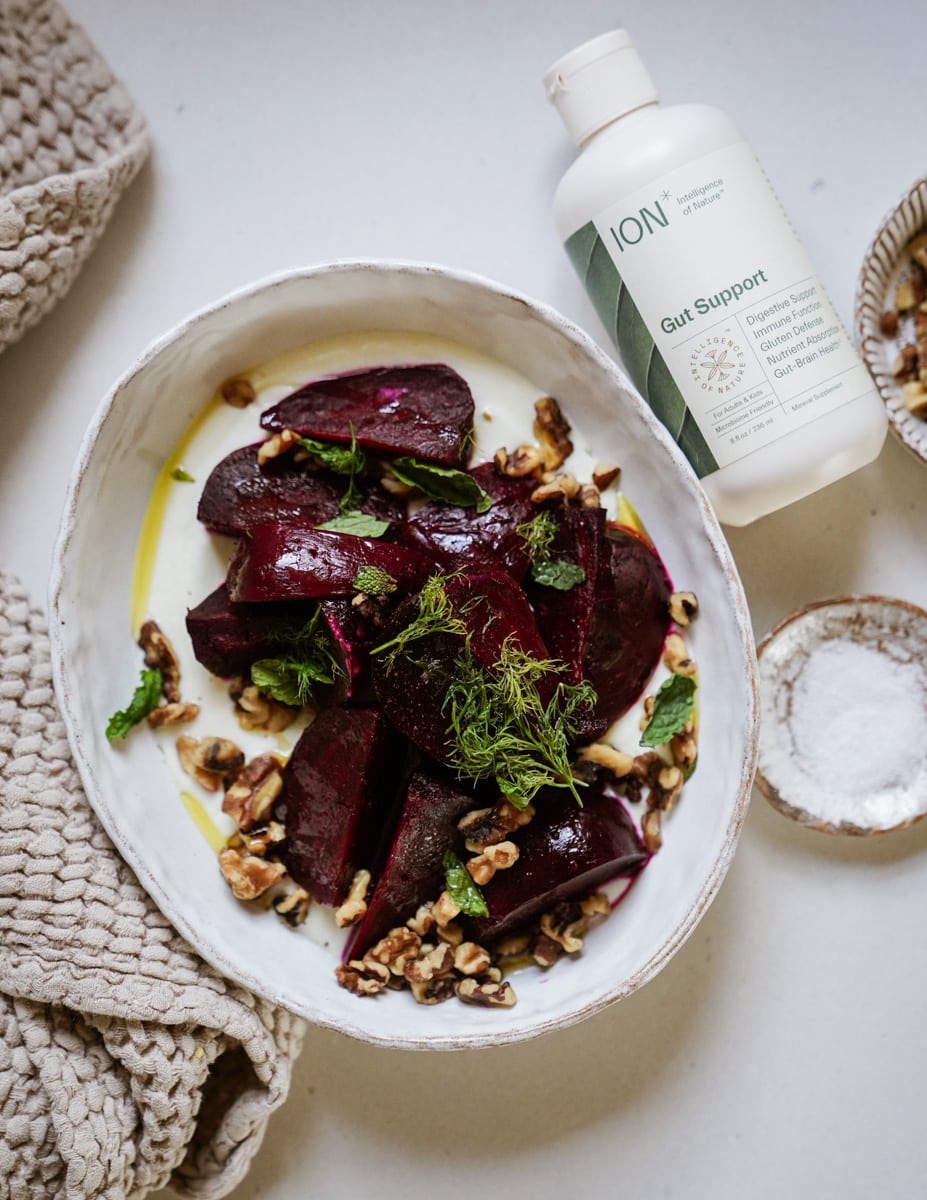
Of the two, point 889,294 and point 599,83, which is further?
point 889,294

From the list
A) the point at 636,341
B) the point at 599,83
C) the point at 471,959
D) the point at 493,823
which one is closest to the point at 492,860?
the point at 493,823

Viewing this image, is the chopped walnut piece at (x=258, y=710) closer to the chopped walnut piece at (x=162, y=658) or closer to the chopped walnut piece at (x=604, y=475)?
the chopped walnut piece at (x=162, y=658)

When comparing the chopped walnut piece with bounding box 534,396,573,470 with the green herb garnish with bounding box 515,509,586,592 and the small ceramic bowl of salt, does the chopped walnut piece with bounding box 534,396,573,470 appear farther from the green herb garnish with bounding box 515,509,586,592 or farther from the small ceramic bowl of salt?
the small ceramic bowl of salt

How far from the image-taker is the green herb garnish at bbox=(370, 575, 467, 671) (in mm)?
1067

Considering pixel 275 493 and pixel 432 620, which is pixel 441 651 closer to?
pixel 432 620

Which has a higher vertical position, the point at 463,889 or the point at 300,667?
the point at 300,667

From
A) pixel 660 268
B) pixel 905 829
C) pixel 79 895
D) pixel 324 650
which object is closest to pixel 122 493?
pixel 324 650

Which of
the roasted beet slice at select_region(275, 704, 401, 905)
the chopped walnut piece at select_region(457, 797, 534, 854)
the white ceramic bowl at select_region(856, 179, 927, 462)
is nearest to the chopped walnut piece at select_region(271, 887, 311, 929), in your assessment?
the roasted beet slice at select_region(275, 704, 401, 905)

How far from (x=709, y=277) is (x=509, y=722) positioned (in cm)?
56

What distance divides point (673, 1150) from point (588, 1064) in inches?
6.9

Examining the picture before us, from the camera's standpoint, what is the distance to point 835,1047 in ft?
4.50

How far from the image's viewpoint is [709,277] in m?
1.11

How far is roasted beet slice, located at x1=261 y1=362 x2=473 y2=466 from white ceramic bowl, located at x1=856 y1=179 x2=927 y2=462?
531 millimetres

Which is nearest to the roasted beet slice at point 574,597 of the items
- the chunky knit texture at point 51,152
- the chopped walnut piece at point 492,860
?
the chopped walnut piece at point 492,860
